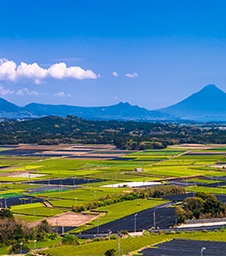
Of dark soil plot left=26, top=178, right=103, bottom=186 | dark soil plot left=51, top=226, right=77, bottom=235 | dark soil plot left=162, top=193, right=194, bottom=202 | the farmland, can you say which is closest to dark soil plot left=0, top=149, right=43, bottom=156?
the farmland

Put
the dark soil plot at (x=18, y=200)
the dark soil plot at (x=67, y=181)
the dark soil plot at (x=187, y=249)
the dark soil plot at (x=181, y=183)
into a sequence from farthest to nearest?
the dark soil plot at (x=67, y=181), the dark soil plot at (x=181, y=183), the dark soil plot at (x=18, y=200), the dark soil plot at (x=187, y=249)

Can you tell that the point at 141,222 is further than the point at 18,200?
No

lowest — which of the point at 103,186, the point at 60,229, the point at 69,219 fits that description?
the point at 60,229

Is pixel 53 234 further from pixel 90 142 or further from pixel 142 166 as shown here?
pixel 90 142

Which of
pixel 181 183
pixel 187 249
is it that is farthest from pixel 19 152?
pixel 187 249

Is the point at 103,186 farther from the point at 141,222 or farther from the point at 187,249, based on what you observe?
the point at 187,249

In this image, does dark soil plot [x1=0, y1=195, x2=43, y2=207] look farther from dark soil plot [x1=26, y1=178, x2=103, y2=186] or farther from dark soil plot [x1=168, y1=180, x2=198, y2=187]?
dark soil plot [x1=168, y1=180, x2=198, y2=187]

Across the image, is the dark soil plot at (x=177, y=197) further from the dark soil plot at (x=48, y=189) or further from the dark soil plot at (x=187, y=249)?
the dark soil plot at (x=187, y=249)

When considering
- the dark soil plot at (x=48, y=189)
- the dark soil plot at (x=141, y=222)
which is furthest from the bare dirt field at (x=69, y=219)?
the dark soil plot at (x=48, y=189)
